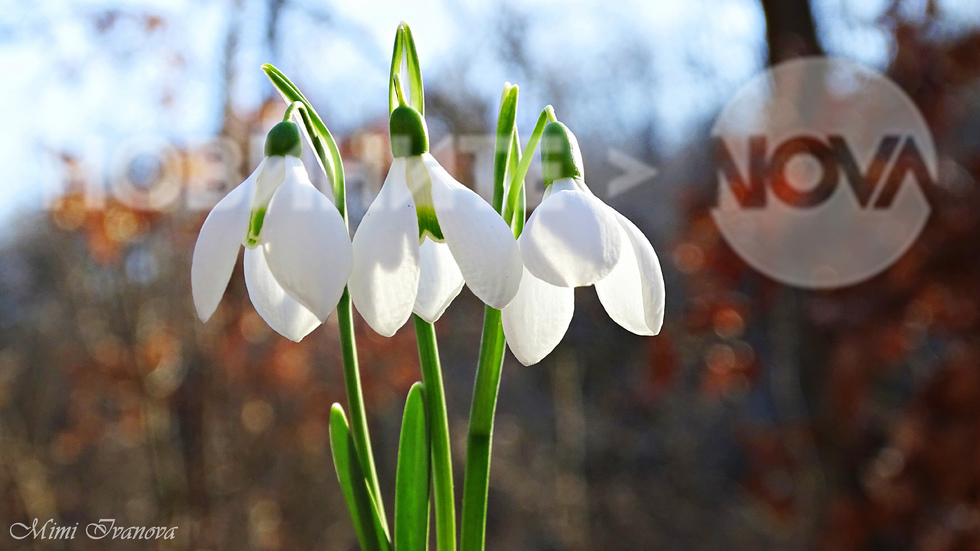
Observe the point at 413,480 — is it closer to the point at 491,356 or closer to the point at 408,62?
the point at 491,356

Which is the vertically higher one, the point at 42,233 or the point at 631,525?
the point at 42,233

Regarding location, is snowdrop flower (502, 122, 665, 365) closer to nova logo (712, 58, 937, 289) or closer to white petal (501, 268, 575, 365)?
white petal (501, 268, 575, 365)

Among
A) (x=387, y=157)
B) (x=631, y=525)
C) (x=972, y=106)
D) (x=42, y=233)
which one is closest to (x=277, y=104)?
(x=387, y=157)

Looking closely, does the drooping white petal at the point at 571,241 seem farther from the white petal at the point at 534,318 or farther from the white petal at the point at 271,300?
the white petal at the point at 271,300

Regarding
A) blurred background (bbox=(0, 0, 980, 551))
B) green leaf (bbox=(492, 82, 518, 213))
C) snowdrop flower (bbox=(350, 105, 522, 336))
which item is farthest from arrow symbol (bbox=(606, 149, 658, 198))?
snowdrop flower (bbox=(350, 105, 522, 336))

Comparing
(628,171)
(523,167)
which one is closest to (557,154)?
(523,167)

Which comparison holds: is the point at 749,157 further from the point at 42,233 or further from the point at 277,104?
the point at 42,233

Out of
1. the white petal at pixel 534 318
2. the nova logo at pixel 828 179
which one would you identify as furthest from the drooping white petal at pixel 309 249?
the nova logo at pixel 828 179
